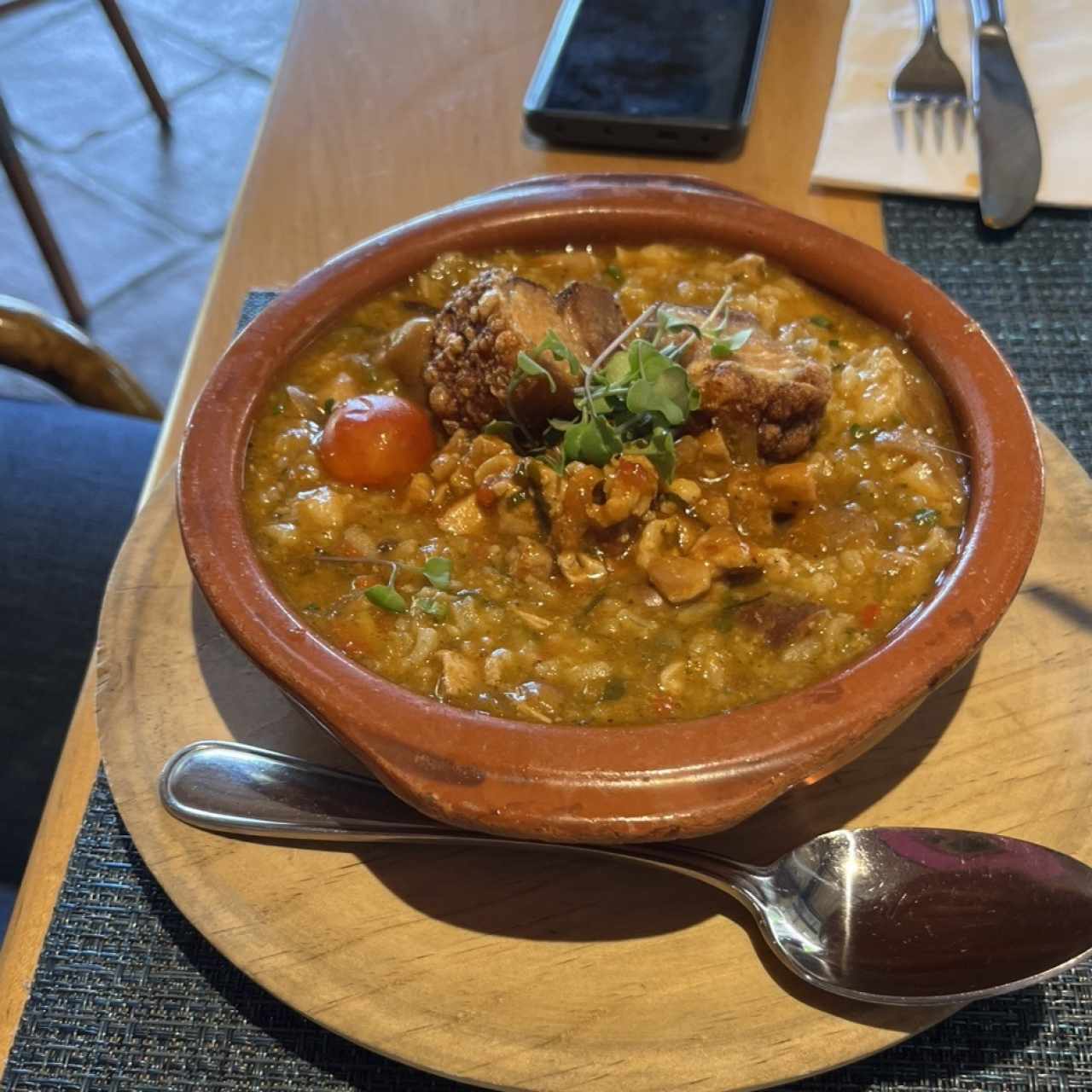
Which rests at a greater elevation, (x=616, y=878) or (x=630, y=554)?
(x=630, y=554)

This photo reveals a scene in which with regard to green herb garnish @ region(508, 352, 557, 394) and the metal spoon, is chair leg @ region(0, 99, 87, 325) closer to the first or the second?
green herb garnish @ region(508, 352, 557, 394)

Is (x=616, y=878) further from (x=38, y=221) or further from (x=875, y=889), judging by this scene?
(x=38, y=221)

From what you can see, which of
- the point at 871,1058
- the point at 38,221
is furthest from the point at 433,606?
the point at 38,221

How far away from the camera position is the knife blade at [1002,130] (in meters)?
2.55

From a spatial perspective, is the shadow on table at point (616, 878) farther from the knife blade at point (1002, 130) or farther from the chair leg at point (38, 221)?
the chair leg at point (38, 221)

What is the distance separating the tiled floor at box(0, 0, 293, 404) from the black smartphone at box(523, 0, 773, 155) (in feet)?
7.90

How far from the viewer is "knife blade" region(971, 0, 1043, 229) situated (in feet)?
8.37

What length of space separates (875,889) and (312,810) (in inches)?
29.4

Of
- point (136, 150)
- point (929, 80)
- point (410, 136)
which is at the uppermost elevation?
point (929, 80)

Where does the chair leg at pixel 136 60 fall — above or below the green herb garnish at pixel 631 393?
below

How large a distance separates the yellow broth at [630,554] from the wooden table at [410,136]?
0.62 metres

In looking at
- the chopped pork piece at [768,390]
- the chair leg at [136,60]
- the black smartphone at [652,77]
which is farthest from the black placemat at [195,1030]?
the chair leg at [136,60]

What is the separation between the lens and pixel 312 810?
1.52m

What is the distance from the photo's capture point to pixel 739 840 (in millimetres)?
1524
